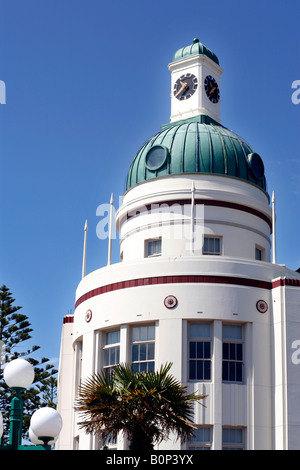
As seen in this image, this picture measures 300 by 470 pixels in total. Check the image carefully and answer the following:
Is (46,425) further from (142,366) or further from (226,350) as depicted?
(226,350)

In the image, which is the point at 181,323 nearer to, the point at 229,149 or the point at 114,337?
the point at 114,337

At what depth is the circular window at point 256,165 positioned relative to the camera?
38781mm

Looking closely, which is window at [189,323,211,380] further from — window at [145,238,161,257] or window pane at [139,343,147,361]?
window at [145,238,161,257]

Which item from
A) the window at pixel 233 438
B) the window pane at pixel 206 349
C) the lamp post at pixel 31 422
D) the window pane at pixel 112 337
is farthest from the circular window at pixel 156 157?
the lamp post at pixel 31 422

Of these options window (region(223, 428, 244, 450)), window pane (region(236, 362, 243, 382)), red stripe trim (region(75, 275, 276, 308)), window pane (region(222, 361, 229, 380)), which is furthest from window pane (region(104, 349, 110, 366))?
window (region(223, 428, 244, 450))

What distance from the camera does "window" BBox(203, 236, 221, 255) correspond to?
3662 cm

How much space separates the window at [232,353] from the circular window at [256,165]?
28.2 ft

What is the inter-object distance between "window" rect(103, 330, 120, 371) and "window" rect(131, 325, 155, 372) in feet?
2.64

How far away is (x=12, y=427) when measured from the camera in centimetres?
1811

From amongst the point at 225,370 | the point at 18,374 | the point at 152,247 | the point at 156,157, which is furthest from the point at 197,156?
the point at 18,374

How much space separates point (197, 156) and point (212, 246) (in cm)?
416

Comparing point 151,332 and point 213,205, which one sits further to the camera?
point 213,205

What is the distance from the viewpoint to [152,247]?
37625mm
